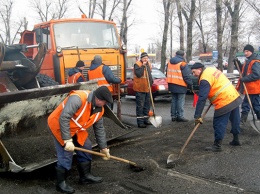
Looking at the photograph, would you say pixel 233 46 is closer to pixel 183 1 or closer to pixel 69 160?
pixel 183 1

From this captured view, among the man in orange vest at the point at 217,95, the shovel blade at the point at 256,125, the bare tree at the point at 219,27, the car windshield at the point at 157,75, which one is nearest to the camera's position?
the man in orange vest at the point at 217,95

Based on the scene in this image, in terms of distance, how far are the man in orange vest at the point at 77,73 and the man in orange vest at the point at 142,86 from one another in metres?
1.22

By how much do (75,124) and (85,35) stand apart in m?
4.38

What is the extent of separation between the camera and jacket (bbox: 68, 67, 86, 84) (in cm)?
699

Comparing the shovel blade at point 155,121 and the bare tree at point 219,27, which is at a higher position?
the bare tree at point 219,27

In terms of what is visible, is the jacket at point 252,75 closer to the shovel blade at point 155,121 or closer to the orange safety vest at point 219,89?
the orange safety vest at point 219,89

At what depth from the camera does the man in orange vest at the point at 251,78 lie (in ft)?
22.0

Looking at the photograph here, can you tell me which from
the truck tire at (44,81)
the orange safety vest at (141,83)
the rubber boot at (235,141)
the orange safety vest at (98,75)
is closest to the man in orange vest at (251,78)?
the rubber boot at (235,141)

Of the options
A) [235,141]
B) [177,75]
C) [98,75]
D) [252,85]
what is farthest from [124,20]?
[235,141]

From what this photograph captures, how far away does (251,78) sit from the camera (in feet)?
22.0

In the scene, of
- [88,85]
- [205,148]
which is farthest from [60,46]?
[205,148]

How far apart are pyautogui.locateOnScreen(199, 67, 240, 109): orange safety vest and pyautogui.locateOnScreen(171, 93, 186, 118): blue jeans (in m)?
2.57

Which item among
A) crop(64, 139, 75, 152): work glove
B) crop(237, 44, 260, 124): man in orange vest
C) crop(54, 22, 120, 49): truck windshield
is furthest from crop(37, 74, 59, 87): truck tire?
crop(237, 44, 260, 124): man in orange vest

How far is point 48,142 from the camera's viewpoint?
203 inches
